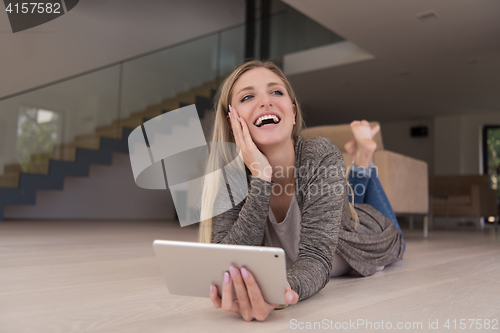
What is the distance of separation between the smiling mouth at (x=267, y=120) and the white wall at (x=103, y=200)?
452 centimetres

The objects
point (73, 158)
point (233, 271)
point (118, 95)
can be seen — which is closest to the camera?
point (233, 271)

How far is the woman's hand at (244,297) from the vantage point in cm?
64

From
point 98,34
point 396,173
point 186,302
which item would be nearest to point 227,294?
point 186,302

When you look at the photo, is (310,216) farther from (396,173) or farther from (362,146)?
(396,173)

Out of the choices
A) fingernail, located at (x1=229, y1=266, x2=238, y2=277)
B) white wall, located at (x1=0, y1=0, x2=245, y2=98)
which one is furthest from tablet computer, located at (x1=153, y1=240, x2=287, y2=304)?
white wall, located at (x1=0, y1=0, x2=245, y2=98)

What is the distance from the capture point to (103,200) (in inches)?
216

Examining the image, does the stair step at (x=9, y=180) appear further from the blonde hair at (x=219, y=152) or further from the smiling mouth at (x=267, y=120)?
the smiling mouth at (x=267, y=120)

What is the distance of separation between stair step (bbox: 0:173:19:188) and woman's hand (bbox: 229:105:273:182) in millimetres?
3864

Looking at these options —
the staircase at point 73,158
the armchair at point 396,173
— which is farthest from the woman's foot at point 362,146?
the staircase at point 73,158

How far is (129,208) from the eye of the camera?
19.1ft

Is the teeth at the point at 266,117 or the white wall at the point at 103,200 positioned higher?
the teeth at the point at 266,117

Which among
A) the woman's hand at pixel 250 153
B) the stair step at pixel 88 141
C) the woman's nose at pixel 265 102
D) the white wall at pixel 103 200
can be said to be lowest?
the white wall at pixel 103 200

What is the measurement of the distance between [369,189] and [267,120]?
993 mm

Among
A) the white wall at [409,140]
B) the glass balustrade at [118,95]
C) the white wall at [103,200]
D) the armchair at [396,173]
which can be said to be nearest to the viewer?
the armchair at [396,173]
